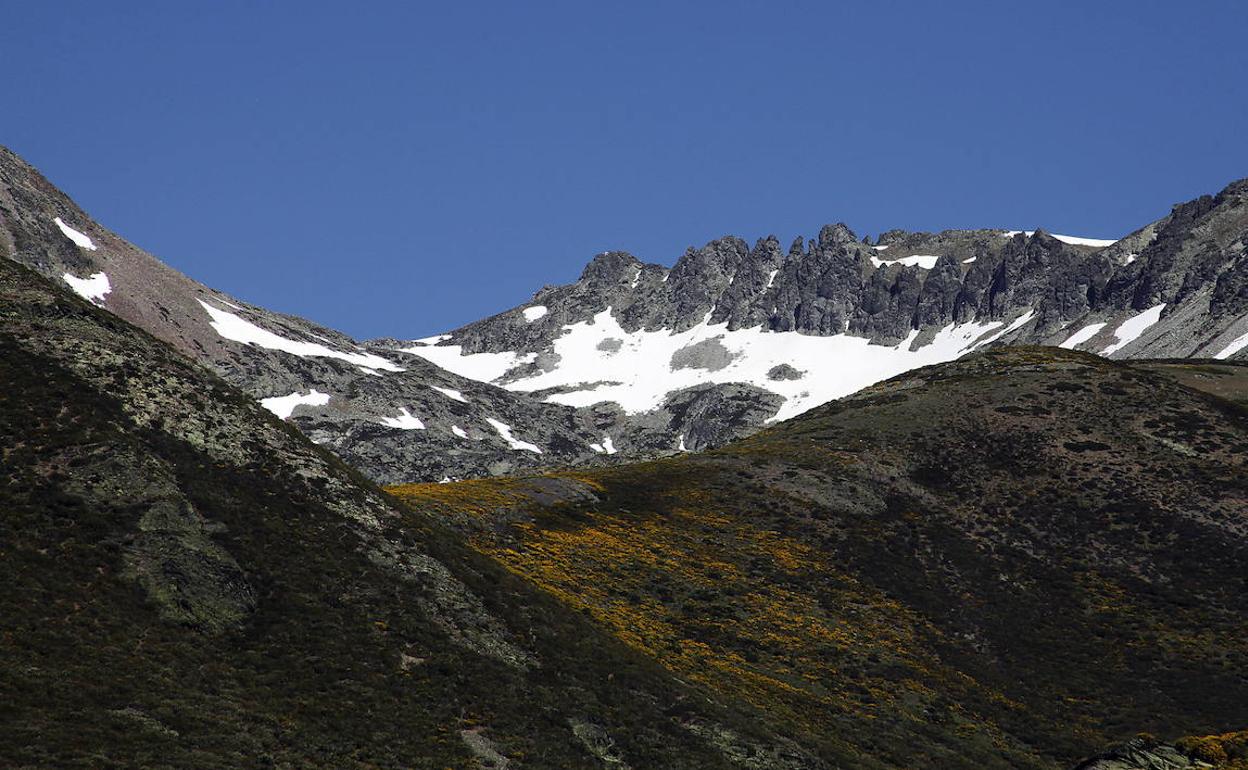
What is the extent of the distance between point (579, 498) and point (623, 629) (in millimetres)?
21902

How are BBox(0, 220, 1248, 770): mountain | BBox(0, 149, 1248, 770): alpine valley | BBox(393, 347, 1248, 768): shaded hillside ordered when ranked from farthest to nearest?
BBox(393, 347, 1248, 768): shaded hillside, BBox(0, 220, 1248, 770): mountain, BBox(0, 149, 1248, 770): alpine valley

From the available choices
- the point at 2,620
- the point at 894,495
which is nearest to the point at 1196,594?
the point at 894,495

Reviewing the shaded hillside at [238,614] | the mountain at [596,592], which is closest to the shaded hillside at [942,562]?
the mountain at [596,592]

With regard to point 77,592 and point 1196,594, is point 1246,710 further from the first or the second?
point 77,592

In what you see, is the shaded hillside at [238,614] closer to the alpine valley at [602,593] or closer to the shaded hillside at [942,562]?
the alpine valley at [602,593]

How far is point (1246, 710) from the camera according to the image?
2361 inches

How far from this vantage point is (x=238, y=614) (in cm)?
4106

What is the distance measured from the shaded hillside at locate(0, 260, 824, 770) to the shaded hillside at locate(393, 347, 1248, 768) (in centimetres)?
831

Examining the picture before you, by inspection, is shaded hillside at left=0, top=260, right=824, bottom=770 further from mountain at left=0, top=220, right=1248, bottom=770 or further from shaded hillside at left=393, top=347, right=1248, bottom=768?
shaded hillside at left=393, top=347, right=1248, bottom=768

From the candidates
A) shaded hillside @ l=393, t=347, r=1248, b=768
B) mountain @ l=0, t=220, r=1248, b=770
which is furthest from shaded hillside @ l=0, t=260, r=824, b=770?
shaded hillside @ l=393, t=347, r=1248, b=768

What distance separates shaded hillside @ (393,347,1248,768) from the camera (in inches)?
2290

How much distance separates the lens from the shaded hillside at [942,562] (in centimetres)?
5816

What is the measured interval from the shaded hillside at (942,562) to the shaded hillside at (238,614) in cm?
831

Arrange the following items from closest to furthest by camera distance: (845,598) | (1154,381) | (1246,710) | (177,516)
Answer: (177,516) < (1246,710) < (845,598) < (1154,381)
